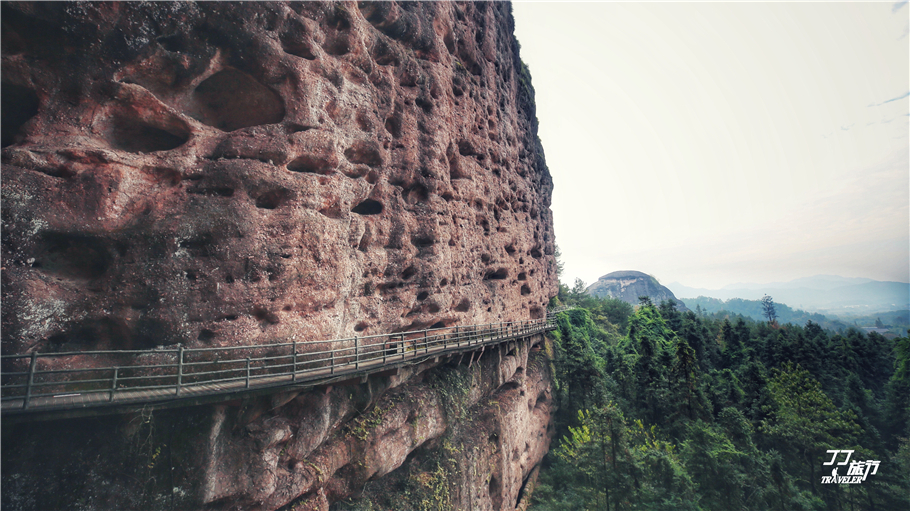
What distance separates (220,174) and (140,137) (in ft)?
8.16

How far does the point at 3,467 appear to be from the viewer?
5730mm

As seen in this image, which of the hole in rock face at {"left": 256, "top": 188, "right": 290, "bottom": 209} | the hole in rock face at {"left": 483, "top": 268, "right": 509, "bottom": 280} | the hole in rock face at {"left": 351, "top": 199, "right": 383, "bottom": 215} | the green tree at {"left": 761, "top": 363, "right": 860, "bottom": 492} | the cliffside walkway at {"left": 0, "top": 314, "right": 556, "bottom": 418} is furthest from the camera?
the hole in rock face at {"left": 483, "top": 268, "right": 509, "bottom": 280}

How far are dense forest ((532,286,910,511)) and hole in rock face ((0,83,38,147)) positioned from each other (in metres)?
25.5

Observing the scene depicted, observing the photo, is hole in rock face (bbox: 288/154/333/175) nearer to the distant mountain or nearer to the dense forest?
the dense forest

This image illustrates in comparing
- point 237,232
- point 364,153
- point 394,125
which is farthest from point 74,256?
point 394,125

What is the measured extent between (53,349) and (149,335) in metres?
1.58

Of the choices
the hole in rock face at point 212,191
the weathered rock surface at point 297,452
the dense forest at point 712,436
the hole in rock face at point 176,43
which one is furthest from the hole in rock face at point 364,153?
the dense forest at point 712,436

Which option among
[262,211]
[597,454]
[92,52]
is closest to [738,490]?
[597,454]

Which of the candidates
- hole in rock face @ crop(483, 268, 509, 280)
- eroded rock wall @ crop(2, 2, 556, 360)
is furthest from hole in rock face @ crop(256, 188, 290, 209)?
hole in rock face @ crop(483, 268, 509, 280)

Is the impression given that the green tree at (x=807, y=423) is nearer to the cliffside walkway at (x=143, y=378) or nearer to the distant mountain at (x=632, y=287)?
the cliffside walkway at (x=143, y=378)

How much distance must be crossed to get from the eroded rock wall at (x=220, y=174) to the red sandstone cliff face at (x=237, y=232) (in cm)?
5

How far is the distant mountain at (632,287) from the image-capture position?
15114 cm

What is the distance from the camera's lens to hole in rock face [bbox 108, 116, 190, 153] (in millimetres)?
9445

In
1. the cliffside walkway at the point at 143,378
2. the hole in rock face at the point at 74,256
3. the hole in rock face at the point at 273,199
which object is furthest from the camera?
the hole in rock face at the point at 273,199
